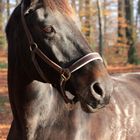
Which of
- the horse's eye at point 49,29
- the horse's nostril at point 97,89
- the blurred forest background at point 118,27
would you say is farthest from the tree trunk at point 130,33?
the horse's nostril at point 97,89

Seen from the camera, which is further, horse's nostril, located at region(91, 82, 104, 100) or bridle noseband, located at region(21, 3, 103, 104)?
bridle noseband, located at region(21, 3, 103, 104)

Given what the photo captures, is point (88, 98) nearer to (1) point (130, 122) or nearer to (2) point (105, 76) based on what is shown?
(2) point (105, 76)

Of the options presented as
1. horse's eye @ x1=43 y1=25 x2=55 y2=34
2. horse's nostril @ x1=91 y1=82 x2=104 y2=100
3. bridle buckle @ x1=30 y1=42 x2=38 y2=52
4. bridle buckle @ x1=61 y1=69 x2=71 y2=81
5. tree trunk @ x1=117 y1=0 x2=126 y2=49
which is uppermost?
horse's eye @ x1=43 y1=25 x2=55 y2=34

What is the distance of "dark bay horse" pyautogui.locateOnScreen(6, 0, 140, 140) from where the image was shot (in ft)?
9.91

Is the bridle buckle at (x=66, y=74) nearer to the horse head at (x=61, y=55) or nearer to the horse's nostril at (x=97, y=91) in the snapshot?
the horse head at (x=61, y=55)

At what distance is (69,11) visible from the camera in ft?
10.7

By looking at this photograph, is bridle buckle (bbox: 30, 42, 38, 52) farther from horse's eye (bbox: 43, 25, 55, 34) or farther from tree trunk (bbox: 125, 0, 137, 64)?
tree trunk (bbox: 125, 0, 137, 64)

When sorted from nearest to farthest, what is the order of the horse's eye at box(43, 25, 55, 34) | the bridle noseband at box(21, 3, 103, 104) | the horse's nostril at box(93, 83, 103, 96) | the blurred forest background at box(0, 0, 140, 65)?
the horse's nostril at box(93, 83, 103, 96) → the bridle noseband at box(21, 3, 103, 104) → the horse's eye at box(43, 25, 55, 34) → the blurred forest background at box(0, 0, 140, 65)

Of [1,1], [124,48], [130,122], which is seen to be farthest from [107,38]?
[130,122]

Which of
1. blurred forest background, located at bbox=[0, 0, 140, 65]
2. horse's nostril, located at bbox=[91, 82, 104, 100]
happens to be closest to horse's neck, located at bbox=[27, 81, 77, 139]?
horse's nostril, located at bbox=[91, 82, 104, 100]

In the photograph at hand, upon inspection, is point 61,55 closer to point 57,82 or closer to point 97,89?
point 57,82

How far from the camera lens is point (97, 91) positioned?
9.61ft

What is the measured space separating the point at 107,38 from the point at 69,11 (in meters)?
23.8

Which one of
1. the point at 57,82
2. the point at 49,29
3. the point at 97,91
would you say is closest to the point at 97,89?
the point at 97,91
